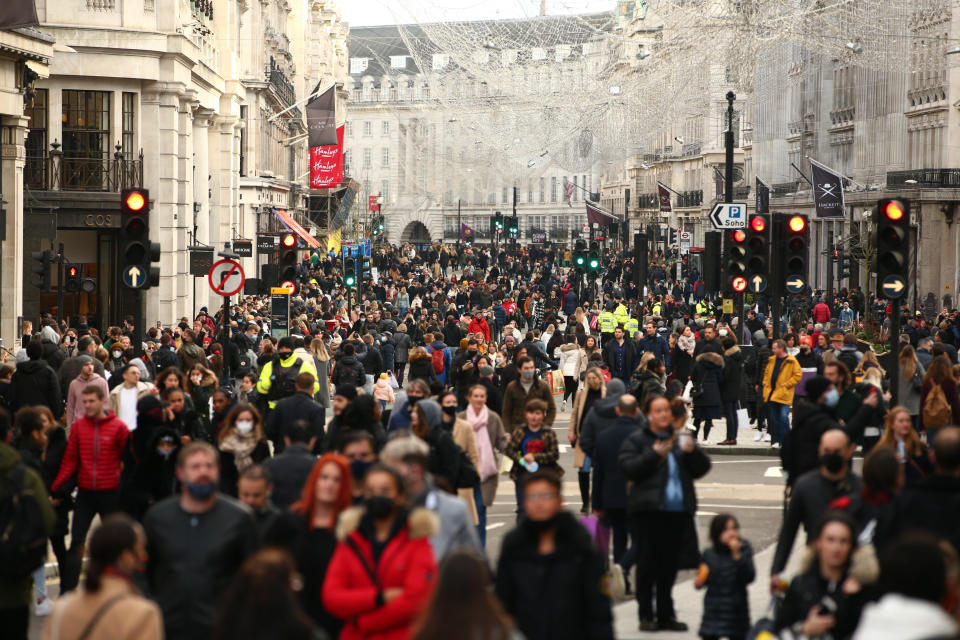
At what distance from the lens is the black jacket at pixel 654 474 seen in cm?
1008

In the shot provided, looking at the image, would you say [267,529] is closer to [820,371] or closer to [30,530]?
[30,530]

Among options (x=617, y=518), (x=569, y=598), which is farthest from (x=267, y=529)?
(x=617, y=518)

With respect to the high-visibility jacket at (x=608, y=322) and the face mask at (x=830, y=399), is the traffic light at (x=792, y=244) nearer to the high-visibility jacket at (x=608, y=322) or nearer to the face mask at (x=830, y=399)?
the high-visibility jacket at (x=608, y=322)

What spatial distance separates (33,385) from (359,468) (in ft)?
29.8

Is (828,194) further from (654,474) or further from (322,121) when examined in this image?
(654,474)

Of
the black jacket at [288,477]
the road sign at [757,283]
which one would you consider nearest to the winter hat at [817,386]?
the black jacket at [288,477]

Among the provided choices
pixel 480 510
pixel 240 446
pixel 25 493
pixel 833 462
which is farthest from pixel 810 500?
pixel 240 446

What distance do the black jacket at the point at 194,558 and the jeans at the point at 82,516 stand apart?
3.82m

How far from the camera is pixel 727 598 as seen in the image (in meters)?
8.76

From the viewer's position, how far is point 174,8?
121ft

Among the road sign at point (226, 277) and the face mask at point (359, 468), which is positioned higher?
the road sign at point (226, 277)

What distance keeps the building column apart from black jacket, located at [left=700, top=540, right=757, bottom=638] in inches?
→ 856

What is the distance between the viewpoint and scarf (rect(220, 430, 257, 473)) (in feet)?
37.6

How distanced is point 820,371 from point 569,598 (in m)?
13.7
